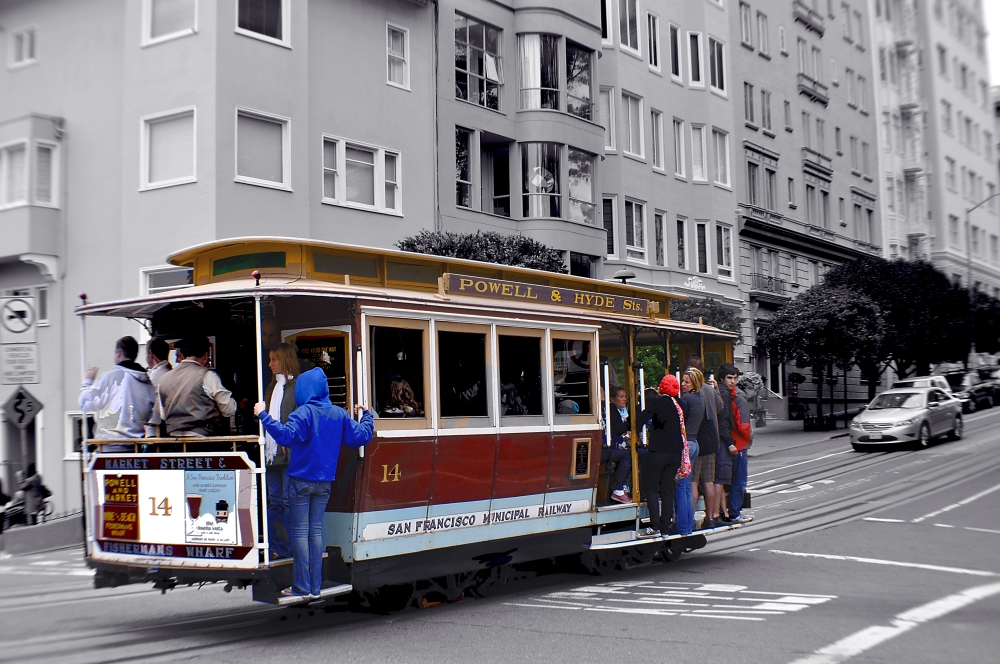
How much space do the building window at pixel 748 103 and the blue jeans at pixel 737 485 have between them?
3308 cm

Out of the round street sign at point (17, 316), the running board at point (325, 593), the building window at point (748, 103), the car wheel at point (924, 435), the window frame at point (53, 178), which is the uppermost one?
the building window at point (748, 103)

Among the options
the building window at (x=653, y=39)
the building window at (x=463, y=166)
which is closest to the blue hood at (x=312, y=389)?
the building window at (x=463, y=166)

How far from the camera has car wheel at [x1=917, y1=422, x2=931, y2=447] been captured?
27562 mm

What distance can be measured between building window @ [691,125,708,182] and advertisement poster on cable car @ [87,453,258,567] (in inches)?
1330

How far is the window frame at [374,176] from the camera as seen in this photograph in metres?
24.2

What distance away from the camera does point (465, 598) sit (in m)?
10.3

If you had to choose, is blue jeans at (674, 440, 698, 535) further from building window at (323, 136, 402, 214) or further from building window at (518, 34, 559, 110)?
building window at (518, 34, 559, 110)

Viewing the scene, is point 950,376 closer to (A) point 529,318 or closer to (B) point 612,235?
(B) point 612,235

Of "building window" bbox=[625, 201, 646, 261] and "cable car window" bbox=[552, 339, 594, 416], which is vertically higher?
"building window" bbox=[625, 201, 646, 261]

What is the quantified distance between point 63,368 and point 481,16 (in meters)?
14.1

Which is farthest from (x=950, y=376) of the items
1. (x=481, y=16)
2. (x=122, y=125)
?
(x=122, y=125)

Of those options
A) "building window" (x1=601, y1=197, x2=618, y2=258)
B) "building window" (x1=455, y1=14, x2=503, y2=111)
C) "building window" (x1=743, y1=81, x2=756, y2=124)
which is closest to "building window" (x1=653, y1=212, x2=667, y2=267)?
"building window" (x1=601, y1=197, x2=618, y2=258)

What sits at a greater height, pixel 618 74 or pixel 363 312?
pixel 618 74

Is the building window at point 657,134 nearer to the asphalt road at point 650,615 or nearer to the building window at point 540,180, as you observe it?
the building window at point 540,180
